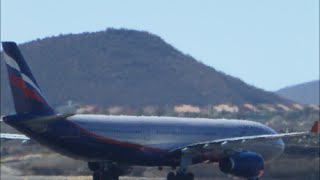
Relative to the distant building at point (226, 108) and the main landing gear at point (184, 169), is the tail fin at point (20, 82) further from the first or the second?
the distant building at point (226, 108)

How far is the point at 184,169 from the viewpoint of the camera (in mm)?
59844

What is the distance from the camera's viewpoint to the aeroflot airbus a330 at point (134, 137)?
52.8 meters

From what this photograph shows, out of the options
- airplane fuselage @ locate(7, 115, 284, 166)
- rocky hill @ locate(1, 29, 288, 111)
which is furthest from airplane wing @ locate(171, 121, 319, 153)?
rocky hill @ locate(1, 29, 288, 111)

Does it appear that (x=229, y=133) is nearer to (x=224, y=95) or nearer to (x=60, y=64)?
(x=224, y=95)

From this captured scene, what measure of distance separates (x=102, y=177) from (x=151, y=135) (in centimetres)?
405

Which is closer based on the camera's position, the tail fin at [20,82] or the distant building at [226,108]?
the tail fin at [20,82]

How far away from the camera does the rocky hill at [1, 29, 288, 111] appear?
16088 centimetres

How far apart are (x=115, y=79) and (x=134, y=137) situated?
119m

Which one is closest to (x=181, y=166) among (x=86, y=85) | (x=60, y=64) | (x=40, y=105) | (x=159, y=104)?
(x=40, y=105)

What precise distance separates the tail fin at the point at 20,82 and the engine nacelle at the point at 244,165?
44.1ft

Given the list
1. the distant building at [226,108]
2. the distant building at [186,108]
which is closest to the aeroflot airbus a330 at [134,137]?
the distant building at [186,108]

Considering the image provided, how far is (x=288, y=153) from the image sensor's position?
72.1 metres

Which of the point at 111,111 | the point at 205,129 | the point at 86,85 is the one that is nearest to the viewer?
the point at 205,129

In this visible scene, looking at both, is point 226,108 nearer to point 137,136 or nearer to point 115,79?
point 115,79
